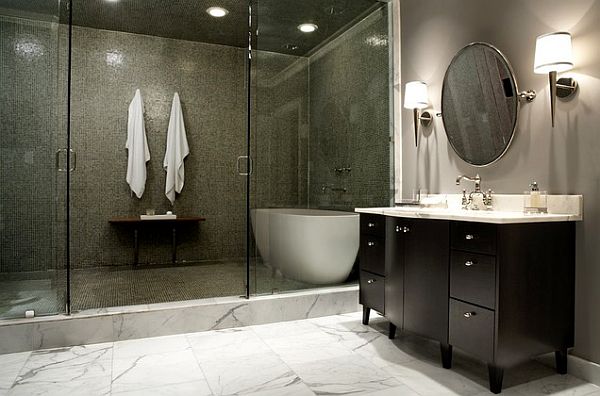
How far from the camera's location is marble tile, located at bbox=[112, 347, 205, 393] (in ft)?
6.43

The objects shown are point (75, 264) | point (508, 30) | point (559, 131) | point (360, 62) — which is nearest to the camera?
point (559, 131)

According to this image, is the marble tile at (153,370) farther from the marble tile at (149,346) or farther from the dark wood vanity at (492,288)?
the dark wood vanity at (492,288)

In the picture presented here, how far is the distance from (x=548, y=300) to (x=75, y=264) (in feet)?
13.2

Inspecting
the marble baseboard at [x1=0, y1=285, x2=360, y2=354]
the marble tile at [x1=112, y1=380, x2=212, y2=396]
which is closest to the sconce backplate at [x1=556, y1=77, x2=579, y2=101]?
the marble baseboard at [x1=0, y1=285, x2=360, y2=354]

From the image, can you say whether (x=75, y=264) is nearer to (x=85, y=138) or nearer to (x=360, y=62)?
(x=85, y=138)

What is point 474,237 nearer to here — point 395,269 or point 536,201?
point 536,201

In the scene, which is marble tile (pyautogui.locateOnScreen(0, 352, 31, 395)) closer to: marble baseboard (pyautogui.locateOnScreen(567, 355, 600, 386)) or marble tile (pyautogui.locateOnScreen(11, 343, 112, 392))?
marble tile (pyautogui.locateOnScreen(11, 343, 112, 392))

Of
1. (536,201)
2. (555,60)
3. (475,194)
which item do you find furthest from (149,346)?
(555,60)

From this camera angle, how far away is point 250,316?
2846 mm

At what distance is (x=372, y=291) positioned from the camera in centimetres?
270

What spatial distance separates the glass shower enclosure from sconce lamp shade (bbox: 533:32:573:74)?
1.44 meters

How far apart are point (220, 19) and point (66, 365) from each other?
3198 millimetres

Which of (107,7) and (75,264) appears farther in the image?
(75,264)

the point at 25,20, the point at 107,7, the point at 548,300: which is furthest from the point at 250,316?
the point at 107,7
